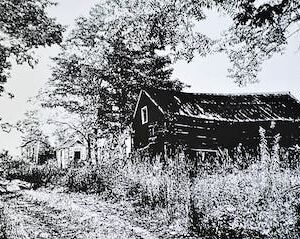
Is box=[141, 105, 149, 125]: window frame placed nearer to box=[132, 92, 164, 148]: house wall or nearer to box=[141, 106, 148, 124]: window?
box=[141, 106, 148, 124]: window

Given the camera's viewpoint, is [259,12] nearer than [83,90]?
Yes

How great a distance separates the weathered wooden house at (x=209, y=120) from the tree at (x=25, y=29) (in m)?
13.0

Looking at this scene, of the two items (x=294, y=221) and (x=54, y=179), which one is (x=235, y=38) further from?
(x=54, y=179)

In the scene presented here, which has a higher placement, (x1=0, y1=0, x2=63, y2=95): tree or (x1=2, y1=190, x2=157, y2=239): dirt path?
(x1=0, y1=0, x2=63, y2=95): tree

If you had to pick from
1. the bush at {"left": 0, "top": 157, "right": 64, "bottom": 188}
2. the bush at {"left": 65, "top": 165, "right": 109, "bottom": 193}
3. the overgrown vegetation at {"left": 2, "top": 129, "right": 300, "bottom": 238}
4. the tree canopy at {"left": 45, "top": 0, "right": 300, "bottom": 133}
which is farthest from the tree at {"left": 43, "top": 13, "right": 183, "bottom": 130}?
the overgrown vegetation at {"left": 2, "top": 129, "right": 300, "bottom": 238}

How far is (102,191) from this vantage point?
1297 centimetres

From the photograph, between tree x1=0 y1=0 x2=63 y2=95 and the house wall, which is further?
the house wall

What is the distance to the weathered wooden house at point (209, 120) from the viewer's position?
25047 millimetres

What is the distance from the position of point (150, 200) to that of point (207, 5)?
18.9ft

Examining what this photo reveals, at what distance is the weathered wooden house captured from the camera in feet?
82.2

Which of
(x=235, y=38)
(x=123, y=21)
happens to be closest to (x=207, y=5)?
(x=235, y=38)

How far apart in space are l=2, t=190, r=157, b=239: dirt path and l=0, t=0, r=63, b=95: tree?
507 centimetres

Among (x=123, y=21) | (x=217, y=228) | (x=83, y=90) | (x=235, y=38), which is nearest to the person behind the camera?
(x=217, y=228)

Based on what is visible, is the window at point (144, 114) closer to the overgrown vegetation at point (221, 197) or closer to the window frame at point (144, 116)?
the window frame at point (144, 116)
